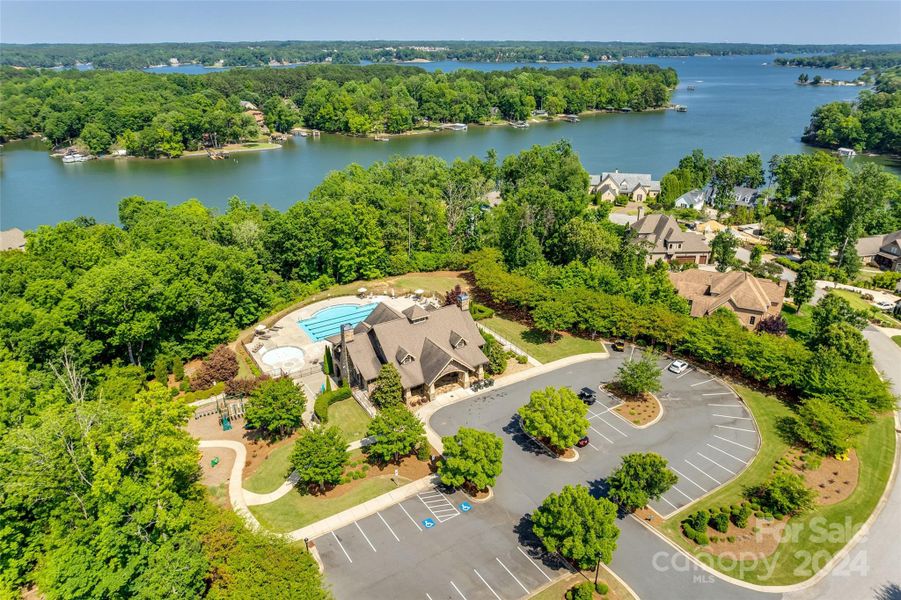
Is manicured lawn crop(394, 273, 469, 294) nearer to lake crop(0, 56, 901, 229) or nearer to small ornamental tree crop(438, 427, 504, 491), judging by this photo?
small ornamental tree crop(438, 427, 504, 491)

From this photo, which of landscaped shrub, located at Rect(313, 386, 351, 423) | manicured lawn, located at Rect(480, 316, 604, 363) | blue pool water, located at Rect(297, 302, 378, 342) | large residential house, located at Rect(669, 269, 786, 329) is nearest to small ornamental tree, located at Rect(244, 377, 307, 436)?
landscaped shrub, located at Rect(313, 386, 351, 423)

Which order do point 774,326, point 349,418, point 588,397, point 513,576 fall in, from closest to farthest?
point 513,576, point 349,418, point 588,397, point 774,326

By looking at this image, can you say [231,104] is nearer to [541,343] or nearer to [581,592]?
[541,343]

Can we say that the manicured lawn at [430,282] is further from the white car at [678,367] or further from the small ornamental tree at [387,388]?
the white car at [678,367]

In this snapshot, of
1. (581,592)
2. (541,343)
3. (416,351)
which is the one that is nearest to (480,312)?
(541,343)

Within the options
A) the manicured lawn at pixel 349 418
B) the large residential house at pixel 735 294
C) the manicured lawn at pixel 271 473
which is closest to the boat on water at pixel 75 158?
the manicured lawn at pixel 349 418

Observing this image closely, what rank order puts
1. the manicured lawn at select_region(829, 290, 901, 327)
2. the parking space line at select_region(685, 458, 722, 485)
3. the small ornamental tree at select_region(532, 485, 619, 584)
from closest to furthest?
the small ornamental tree at select_region(532, 485, 619, 584) < the parking space line at select_region(685, 458, 722, 485) < the manicured lawn at select_region(829, 290, 901, 327)
